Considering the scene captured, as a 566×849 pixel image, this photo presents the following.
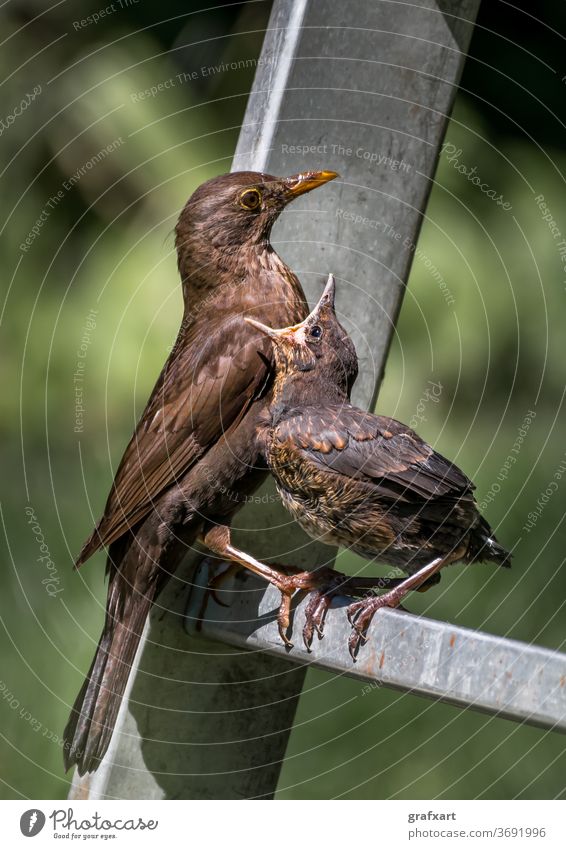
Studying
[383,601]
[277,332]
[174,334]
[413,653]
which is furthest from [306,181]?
[174,334]

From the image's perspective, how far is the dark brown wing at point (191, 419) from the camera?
3.15 meters

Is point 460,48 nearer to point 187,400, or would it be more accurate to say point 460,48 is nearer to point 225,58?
point 187,400

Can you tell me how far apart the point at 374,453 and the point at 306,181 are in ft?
2.37

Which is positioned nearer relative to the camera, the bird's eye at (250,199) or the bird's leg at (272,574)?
the bird's leg at (272,574)

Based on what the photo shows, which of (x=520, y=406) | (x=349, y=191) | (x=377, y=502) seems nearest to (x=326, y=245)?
(x=349, y=191)

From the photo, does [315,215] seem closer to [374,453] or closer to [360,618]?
[374,453]

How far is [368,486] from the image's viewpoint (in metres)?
2.71

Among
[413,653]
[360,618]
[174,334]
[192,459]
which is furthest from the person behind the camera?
[174,334]

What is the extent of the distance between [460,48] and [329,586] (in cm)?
133

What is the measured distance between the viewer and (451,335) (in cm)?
449

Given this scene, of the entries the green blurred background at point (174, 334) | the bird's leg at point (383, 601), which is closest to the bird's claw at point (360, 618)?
the bird's leg at point (383, 601)

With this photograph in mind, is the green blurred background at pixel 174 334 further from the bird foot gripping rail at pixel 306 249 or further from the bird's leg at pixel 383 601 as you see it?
the bird's leg at pixel 383 601

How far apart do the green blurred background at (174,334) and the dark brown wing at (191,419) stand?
1.05m
